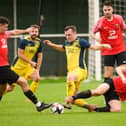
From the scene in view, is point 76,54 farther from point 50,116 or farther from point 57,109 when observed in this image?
point 50,116

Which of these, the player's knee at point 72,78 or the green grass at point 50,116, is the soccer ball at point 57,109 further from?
the player's knee at point 72,78

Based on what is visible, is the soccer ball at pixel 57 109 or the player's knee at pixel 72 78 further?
the player's knee at pixel 72 78

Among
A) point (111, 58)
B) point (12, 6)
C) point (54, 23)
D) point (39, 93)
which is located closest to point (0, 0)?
point (12, 6)

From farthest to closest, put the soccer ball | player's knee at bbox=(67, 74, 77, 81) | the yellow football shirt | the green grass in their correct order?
the yellow football shirt → player's knee at bbox=(67, 74, 77, 81) → the soccer ball → the green grass

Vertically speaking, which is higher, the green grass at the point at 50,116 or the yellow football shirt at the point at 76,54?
the yellow football shirt at the point at 76,54

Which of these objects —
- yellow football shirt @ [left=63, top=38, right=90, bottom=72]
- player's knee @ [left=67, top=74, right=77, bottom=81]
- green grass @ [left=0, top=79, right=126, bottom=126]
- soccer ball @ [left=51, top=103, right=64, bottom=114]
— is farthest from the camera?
yellow football shirt @ [left=63, top=38, right=90, bottom=72]

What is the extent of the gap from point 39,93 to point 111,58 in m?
3.21

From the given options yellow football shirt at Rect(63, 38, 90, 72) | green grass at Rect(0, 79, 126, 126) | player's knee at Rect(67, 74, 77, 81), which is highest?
yellow football shirt at Rect(63, 38, 90, 72)

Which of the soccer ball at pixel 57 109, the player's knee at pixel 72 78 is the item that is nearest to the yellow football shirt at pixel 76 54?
the player's knee at pixel 72 78

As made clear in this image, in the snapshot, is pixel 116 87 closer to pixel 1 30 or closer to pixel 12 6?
pixel 1 30

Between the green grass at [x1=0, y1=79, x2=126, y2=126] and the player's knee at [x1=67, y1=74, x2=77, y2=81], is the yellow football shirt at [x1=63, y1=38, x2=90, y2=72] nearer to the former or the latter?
the player's knee at [x1=67, y1=74, x2=77, y2=81]

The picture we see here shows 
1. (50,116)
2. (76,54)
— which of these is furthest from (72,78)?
(50,116)

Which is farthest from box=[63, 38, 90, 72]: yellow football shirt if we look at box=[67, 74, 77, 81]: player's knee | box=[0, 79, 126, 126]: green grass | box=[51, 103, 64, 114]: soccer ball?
box=[51, 103, 64, 114]: soccer ball

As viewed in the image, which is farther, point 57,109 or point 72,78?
point 72,78
